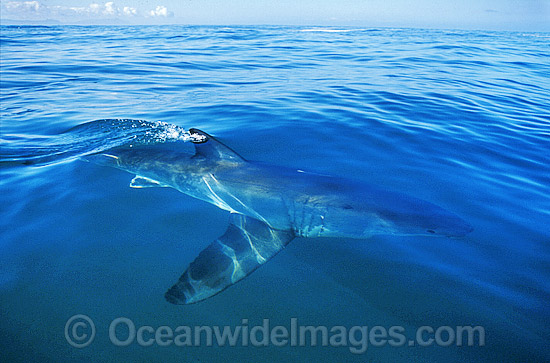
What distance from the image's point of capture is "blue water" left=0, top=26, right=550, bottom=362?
10.9 ft

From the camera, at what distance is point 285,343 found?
125 inches

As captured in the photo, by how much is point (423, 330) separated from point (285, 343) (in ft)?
4.60

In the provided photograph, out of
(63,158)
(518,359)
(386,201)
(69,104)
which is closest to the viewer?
(518,359)

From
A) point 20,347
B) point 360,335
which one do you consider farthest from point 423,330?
point 20,347

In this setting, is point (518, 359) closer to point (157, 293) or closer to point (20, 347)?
point (157, 293)

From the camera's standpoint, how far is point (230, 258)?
13.2 feet

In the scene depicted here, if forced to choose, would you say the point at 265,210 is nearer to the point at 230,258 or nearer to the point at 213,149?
the point at 230,258

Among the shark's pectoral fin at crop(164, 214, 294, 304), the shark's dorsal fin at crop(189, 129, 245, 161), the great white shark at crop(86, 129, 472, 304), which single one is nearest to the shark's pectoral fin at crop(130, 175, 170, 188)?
the great white shark at crop(86, 129, 472, 304)

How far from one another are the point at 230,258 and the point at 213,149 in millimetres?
2339

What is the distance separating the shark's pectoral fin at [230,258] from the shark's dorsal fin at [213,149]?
1.24 metres

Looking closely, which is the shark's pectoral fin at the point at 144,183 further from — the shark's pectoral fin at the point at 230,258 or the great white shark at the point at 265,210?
the shark's pectoral fin at the point at 230,258

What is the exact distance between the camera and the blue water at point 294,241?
3316mm

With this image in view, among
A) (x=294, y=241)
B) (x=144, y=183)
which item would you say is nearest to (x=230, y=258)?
(x=294, y=241)

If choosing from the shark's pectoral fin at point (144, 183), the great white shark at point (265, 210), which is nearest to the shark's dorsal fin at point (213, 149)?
the great white shark at point (265, 210)
